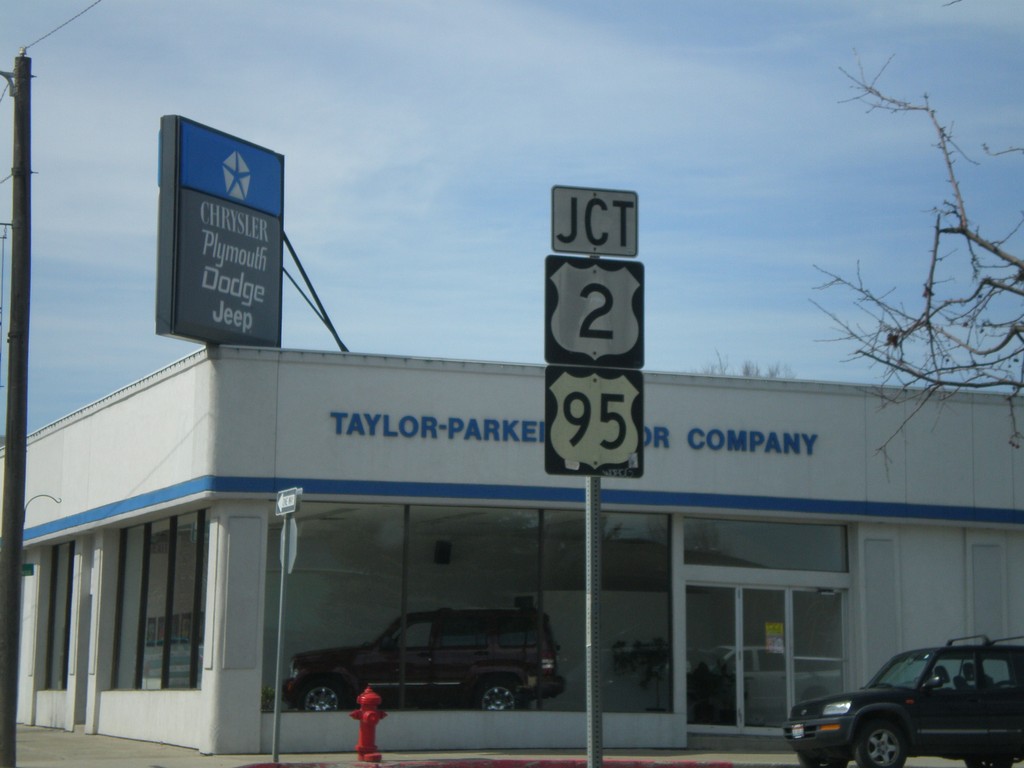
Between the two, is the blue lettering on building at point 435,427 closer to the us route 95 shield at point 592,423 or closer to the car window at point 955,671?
the car window at point 955,671

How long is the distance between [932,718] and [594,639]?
10.9 meters

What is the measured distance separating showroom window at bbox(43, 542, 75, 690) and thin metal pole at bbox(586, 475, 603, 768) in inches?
842

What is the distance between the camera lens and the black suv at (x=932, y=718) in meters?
16.9

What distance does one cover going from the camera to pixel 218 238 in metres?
21.2

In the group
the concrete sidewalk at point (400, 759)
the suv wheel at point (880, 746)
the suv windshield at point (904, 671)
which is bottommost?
the concrete sidewalk at point (400, 759)

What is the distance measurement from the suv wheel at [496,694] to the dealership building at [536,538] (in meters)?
0.21

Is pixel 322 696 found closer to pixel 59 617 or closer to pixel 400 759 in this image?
pixel 400 759

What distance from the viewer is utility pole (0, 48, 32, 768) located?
54.9 feet

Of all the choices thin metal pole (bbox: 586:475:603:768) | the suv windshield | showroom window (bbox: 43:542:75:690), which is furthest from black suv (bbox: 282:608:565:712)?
thin metal pole (bbox: 586:475:603:768)

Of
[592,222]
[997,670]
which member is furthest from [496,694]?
[592,222]

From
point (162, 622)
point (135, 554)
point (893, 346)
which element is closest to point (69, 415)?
point (135, 554)

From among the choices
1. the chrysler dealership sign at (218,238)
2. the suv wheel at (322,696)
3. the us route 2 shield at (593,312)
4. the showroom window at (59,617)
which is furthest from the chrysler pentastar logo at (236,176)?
the us route 2 shield at (593,312)

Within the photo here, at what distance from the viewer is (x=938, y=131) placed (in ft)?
30.8

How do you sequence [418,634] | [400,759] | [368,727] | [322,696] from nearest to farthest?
[368,727] → [400,759] → [322,696] → [418,634]
